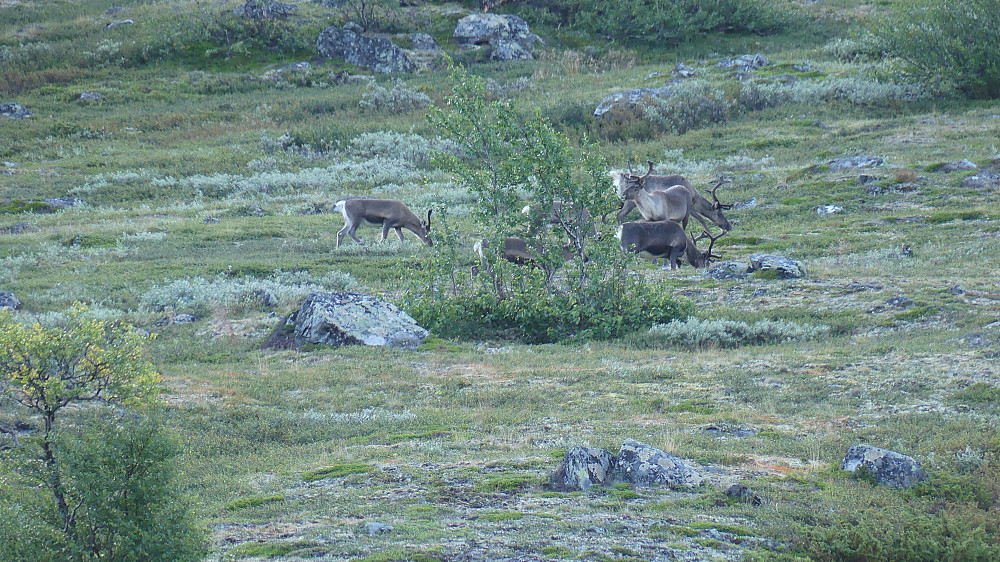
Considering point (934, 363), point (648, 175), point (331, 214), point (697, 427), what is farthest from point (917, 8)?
point (697, 427)

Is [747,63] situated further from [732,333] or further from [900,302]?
[732,333]

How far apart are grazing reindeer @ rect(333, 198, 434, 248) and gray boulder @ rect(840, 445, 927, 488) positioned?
16.2 meters

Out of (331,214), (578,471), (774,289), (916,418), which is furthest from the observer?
(331,214)

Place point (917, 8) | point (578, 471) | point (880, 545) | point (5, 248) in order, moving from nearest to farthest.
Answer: point (880, 545) < point (578, 471) < point (5, 248) < point (917, 8)

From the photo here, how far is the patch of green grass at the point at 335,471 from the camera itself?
809cm

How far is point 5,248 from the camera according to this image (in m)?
21.9

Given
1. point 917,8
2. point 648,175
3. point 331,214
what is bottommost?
point 331,214

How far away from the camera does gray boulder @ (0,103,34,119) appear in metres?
40.8

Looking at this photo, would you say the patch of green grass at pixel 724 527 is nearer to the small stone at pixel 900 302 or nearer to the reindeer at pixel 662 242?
the small stone at pixel 900 302

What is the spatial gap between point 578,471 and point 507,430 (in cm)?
208

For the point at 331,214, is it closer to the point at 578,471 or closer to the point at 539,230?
the point at 539,230

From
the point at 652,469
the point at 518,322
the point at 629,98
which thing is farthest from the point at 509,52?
the point at 652,469

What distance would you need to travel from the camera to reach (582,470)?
295 inches

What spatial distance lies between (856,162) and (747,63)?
765 inches
